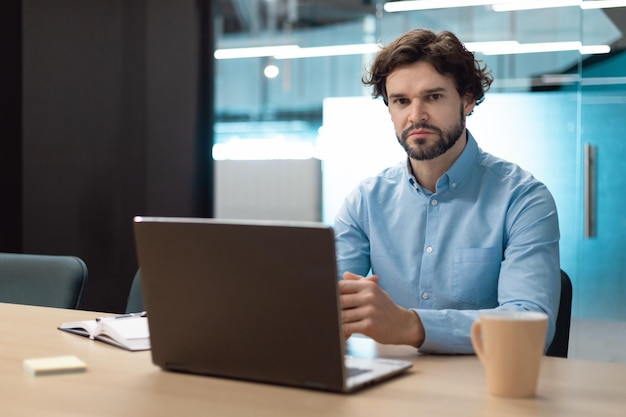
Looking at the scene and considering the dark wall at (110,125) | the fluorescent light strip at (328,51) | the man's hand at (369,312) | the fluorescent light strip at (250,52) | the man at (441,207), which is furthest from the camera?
the fluorescent light strip at (250,52)

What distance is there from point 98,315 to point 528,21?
300 centimetres

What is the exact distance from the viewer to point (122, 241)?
427 cm

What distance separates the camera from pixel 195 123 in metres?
4.60

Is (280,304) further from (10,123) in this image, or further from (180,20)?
(180,20)

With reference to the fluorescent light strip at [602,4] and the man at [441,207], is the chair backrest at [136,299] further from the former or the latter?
the fluorescent light strip at [602,4]

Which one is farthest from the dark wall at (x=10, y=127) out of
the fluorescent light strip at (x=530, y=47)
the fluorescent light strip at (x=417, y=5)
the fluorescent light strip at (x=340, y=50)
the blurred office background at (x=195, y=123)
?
the fluorescent light strip at (x=530, y=47)

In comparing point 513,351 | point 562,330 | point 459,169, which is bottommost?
point 562,330

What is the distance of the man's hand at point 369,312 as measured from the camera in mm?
1416

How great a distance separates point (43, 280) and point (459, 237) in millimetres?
1114

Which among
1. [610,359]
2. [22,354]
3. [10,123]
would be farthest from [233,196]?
[22,354]

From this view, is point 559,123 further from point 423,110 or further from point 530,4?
point 423,110

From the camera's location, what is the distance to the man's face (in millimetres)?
2029

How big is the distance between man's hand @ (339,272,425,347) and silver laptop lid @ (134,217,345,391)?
250mm

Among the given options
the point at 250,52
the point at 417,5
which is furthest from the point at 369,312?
the point at 250,52
